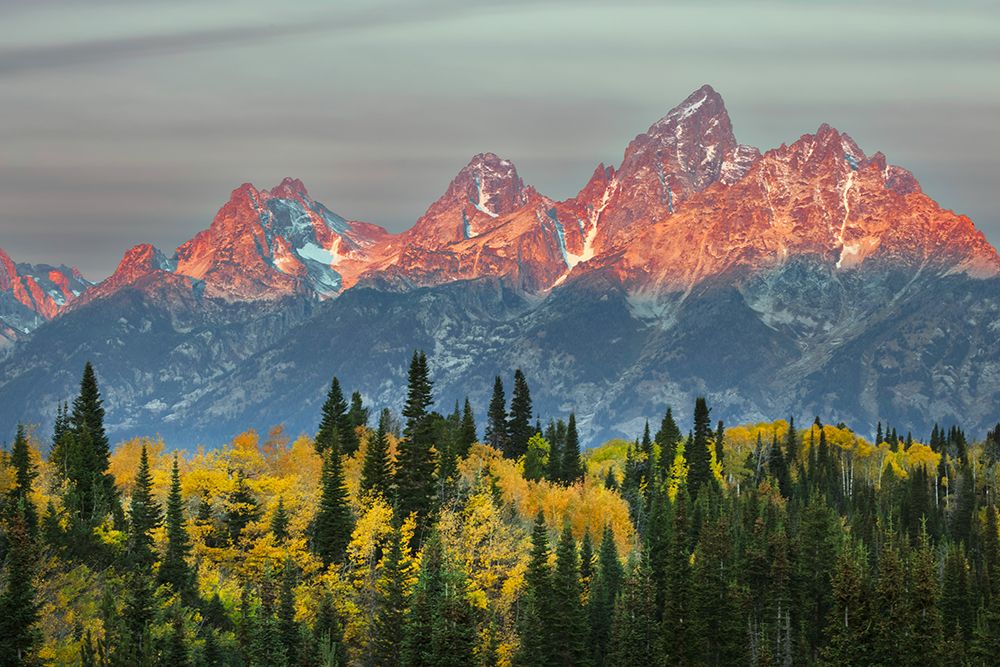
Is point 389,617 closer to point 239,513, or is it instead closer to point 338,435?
point 239,513

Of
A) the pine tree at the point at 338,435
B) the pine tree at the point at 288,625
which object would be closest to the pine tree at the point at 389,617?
the pine tree at the point at 288,625

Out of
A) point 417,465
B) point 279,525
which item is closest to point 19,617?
point 279,525

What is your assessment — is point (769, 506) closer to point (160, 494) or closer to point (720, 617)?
point (720, 617)

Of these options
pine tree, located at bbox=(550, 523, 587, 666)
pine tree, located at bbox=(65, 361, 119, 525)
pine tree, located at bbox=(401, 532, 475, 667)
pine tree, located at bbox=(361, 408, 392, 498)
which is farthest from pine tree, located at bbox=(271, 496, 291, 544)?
pine tree, located at bbox=(550, 523, 587, 666)

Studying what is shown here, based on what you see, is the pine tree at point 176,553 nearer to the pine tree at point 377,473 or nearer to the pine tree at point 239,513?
the pine tree at point 239,513

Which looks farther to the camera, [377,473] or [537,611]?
[377,473]

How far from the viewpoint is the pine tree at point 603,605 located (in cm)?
13900

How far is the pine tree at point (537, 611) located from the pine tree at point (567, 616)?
0.63 metres

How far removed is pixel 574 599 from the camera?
428 feet

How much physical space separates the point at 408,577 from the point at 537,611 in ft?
34.3

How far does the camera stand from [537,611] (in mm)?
127062

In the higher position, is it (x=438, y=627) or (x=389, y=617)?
(x=389, y=617)

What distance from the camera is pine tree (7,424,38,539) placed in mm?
127125

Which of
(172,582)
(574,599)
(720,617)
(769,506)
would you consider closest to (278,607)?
(172,582)
